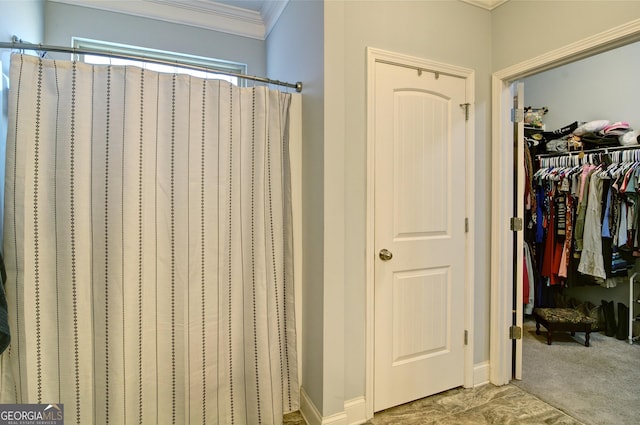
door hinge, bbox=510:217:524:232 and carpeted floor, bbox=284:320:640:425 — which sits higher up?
door hinge, bbox=510:217:524:232

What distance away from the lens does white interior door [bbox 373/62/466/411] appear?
1.78 metres

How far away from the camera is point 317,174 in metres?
1.64

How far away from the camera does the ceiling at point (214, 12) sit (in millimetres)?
2264

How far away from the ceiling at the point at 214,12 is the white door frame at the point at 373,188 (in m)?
0.95

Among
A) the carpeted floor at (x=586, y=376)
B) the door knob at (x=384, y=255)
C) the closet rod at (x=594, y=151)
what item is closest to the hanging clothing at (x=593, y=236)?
the closet rod at (x=594, y=151)

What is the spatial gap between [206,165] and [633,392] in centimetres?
307

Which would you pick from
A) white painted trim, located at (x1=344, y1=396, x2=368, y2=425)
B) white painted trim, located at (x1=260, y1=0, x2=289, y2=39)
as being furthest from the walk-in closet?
white painted trim, located at (x1=260, y1=0, x2=289, y2=39)

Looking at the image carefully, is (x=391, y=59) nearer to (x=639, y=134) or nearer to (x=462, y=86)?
(x=462, y=86)

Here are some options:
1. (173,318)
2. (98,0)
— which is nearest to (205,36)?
(98,0)

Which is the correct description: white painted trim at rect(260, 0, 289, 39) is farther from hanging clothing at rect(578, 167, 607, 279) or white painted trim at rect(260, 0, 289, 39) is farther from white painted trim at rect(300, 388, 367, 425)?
hanging clothing at rect(578, 167, 607, 279)

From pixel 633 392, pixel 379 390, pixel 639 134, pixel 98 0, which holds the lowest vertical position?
pixel 633 392

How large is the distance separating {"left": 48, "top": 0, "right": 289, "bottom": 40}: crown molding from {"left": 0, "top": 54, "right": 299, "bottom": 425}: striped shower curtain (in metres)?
1.18

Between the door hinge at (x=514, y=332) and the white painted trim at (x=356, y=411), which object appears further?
the door hinge at (x=514, y=332)

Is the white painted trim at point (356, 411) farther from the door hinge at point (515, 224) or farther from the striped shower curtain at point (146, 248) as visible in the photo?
the door hinge at point (515, 224)
